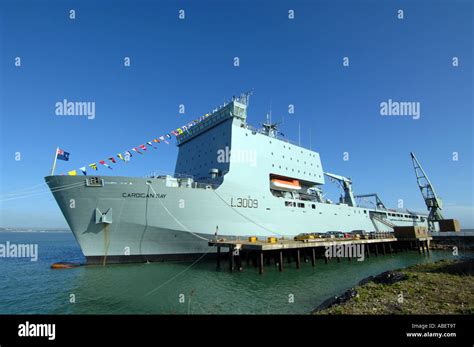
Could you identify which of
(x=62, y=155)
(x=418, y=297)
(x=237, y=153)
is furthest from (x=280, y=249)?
(x=62, y=155)

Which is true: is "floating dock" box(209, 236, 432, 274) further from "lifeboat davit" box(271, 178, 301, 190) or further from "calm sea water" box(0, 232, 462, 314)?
"lifeboat davit" box(271, 178, 301, 190)

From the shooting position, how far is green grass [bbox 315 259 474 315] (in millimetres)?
7401

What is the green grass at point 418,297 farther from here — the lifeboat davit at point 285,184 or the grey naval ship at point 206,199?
the lifeboat davit at point 285,184

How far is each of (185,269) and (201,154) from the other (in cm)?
1080

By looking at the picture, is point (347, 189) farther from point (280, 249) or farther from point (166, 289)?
point (166, 289)

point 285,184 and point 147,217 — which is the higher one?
point 285,184

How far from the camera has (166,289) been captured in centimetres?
1238

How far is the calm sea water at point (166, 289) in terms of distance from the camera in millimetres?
10070

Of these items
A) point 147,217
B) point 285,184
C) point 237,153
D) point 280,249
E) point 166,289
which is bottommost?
point 166,289

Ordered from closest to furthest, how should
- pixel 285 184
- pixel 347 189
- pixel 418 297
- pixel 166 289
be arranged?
pixel 418 297 → pixel 166 289 → pixel 285 184 → pixel 347 189

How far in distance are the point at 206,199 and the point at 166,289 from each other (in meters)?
6.80

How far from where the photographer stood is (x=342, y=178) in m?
35.2

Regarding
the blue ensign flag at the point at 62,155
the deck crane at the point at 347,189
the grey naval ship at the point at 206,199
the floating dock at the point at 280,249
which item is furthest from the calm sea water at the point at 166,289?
the deck crane at the point at 347,189
